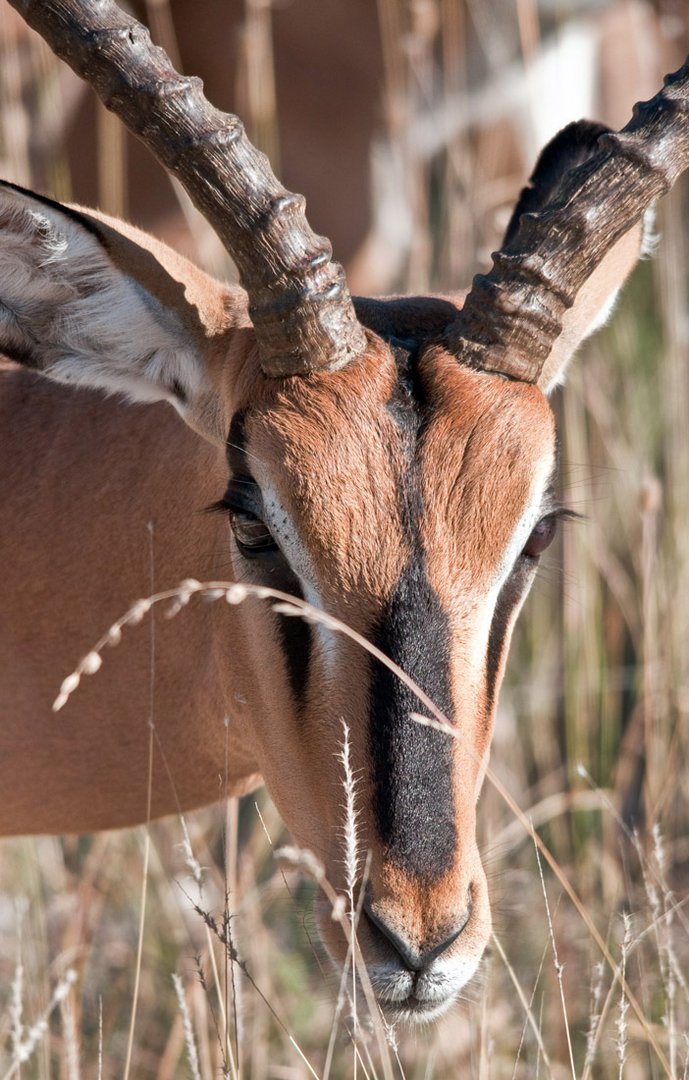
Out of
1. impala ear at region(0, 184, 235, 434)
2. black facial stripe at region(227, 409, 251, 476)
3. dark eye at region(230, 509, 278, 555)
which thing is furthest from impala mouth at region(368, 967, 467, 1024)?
→ impala ear at region(0, 184, 235, 434)

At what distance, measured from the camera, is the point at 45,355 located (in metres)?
3.74

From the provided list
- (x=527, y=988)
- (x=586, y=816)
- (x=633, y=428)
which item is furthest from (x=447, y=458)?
(x=633, y=428)

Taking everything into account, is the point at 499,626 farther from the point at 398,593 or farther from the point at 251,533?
the point at 251,533

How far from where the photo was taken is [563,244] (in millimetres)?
3387

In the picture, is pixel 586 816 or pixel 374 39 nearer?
pixel 586 816

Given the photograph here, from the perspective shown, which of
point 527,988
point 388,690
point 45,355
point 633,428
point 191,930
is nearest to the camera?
point 388,690

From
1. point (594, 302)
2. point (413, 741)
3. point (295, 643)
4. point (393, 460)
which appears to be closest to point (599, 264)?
point (594, 302)

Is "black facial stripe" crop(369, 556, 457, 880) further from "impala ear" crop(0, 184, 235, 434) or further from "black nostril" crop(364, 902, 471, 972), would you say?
"impala ear" crop(0, 184, 235, 434)

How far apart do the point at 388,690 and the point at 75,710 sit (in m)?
1.31

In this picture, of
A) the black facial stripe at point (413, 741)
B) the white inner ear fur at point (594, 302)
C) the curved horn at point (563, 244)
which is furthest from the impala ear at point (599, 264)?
the black facial stripe at point (413, 741)

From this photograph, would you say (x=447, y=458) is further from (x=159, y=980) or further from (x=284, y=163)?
(x=284, y=163)

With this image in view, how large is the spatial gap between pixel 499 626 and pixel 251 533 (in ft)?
2.03

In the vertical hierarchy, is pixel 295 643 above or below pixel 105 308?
below

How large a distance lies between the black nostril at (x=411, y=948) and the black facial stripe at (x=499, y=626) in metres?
0.60
